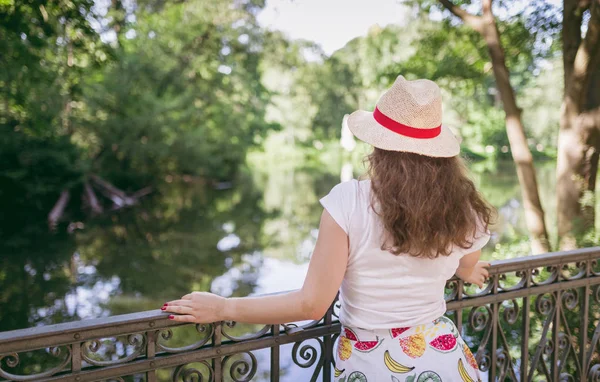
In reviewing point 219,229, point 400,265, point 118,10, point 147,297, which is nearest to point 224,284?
point 147,297

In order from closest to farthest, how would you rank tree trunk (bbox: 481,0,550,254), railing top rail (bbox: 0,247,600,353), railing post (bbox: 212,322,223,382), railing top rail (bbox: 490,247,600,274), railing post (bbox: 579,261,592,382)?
railing top rail (bbox: 0,247,600,353) → railing post (bbox: 212,322,223,382) → railing top rail (bbox: 490,247,600,274) → railing post (bbox: 579,261,592,382) → tree trunk (bbox: 481,0,550,254)

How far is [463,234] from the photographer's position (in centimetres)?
177

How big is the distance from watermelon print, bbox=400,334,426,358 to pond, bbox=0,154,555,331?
5.09 m

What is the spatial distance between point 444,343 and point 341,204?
575 mm

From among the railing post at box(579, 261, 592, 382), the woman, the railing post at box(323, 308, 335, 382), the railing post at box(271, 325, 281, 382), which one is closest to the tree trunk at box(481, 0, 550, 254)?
the railing post at box(579, 261, 592, 382)

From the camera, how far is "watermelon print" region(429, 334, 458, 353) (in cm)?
182

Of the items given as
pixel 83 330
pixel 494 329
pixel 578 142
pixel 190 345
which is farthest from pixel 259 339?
pixel 578 142

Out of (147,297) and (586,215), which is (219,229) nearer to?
(147,297)

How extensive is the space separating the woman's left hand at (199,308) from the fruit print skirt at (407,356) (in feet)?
1.42

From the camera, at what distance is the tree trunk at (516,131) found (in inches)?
237

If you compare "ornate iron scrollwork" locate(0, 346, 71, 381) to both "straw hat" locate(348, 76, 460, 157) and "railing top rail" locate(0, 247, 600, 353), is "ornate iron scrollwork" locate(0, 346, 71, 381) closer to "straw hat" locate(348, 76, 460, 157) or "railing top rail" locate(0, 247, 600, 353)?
"railing top rail" locate(0, 247, 600, 353)

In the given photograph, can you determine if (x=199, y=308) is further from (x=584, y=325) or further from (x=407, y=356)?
(x=584, y=325)

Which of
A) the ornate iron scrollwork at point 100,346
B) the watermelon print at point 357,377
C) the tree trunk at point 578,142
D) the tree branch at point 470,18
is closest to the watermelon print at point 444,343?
the watermelon print at point 357,377

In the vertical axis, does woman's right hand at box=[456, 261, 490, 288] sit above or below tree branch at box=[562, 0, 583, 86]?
below
